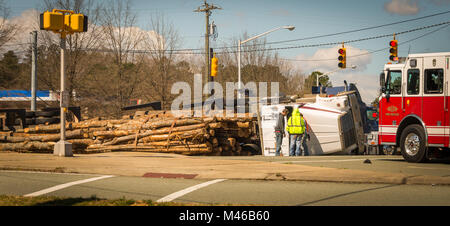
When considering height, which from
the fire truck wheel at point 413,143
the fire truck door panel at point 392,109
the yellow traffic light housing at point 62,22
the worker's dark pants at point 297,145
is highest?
the yellow traffic light housing at point 62,22

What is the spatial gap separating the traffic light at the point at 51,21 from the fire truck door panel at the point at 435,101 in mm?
10565

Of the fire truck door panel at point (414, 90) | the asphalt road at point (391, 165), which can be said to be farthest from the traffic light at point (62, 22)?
the fire truck door panel at point (414, 90)

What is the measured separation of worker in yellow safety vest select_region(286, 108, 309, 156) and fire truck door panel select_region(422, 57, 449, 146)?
5.68 meters

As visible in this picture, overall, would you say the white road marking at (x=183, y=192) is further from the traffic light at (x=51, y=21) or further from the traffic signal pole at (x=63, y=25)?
the traffic light at (x=51, y=21)

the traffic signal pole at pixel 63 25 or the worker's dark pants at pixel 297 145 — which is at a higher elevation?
the traffic signal pole at pixel 63 25

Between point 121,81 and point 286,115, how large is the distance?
1656cm

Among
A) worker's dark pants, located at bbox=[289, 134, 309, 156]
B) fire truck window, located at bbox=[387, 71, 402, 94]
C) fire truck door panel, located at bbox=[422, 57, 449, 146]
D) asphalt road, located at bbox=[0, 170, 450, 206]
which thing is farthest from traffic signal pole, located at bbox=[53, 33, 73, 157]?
fire truck door panel, located at bbox=[422, 57, 449, 146]

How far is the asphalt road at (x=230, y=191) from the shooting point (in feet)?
25.8

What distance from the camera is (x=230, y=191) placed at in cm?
883

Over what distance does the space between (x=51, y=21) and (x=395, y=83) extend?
1033 cm

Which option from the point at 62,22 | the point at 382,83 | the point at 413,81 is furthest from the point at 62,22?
the point at 413,81
